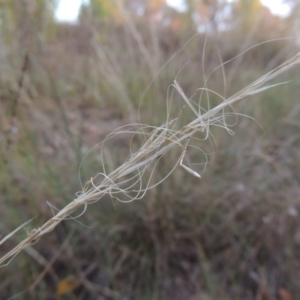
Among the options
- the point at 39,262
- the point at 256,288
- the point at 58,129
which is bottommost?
the point at 256,288

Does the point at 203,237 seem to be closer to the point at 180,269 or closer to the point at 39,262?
the point at 180,269

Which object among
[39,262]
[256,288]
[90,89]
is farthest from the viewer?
[90,89]

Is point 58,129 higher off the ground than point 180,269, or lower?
higher

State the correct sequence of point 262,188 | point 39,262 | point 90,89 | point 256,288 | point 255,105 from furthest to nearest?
point 90,89 → point 255,105 → point 262,188 → point 256,288 → point 39,262

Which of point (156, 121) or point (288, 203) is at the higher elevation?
point (156, 121)

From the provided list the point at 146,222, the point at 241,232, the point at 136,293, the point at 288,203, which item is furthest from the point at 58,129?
the point at 288,203

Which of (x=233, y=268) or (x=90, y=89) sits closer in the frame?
(x=233, y=268)

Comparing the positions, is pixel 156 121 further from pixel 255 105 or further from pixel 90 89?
pixel 90 89

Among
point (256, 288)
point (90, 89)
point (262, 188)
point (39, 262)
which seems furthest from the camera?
point (90, 89)

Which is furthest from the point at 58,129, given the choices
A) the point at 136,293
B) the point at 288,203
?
the point at 288,203
